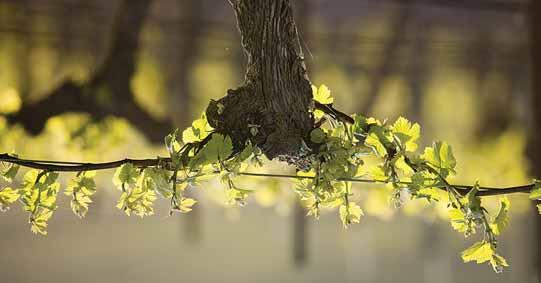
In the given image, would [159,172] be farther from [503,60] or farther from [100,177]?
[503,60]

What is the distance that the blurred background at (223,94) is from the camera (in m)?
1.15

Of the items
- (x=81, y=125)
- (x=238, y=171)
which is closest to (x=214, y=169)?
(x=238, y=171)

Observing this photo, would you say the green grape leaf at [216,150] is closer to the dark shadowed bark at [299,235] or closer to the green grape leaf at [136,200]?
the green grape leaf at [136,200]

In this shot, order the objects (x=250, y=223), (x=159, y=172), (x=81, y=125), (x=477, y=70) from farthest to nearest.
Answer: (x=477, y=70) < (x=250, y=223) < (x=81, y=125) < (x=159, y=172)

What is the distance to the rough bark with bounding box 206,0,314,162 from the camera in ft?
1.50

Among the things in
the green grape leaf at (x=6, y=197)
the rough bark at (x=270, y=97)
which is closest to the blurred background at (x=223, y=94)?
the green grape leaf at (x=6, y=197)

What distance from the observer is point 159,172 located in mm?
451

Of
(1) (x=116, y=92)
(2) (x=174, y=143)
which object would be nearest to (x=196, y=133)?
(2) (x=174, y=143)

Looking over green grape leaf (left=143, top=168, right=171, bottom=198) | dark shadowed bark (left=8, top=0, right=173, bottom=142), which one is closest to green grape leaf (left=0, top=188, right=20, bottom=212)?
green grape leaf (left=143, top=168, right=171, bottom=198)

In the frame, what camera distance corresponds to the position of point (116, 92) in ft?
3.89

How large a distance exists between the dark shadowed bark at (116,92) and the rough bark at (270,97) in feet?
2.42

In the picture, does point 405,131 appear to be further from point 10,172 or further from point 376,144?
point 10,172

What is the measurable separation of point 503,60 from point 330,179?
106 cm

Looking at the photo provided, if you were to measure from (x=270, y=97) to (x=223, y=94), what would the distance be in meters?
0.80
